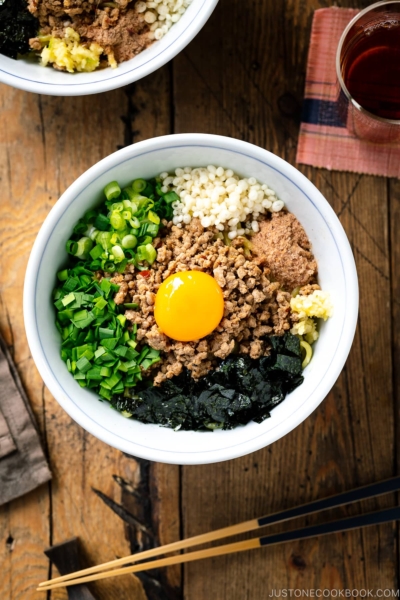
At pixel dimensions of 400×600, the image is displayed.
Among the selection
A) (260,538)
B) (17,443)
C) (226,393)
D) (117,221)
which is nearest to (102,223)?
(117,221)

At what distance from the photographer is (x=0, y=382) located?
2.15 m

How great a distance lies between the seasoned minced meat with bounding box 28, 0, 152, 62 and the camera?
1.90 m

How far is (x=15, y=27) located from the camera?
1.93 m

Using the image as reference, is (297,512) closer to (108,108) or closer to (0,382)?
(0,382)

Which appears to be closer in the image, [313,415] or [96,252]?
[96,252]

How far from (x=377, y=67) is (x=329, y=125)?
0.25 m

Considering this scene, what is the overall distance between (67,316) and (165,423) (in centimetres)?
47

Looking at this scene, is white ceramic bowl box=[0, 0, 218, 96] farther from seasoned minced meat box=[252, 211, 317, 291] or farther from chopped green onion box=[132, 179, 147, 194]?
seasoned minced meat box=[252, 211, 317, 291]

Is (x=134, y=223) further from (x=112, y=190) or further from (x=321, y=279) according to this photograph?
(x=321, y=279)

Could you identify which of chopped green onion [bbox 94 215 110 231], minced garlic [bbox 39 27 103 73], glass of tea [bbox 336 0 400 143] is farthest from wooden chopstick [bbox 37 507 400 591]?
minced garlic [bbox 39 27 103 73]

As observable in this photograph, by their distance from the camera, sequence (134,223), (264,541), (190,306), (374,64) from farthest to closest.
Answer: (264,541)
(374,64)
(134,223)
(190,306)

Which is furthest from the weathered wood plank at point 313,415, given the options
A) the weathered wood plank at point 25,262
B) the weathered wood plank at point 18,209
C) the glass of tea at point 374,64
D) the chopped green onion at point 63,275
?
the chopped green onion at point 63,275

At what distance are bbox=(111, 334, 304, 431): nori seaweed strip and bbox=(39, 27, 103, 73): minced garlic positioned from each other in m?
1.09

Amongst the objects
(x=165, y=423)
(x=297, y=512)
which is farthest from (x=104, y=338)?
(x=297, y=512)
